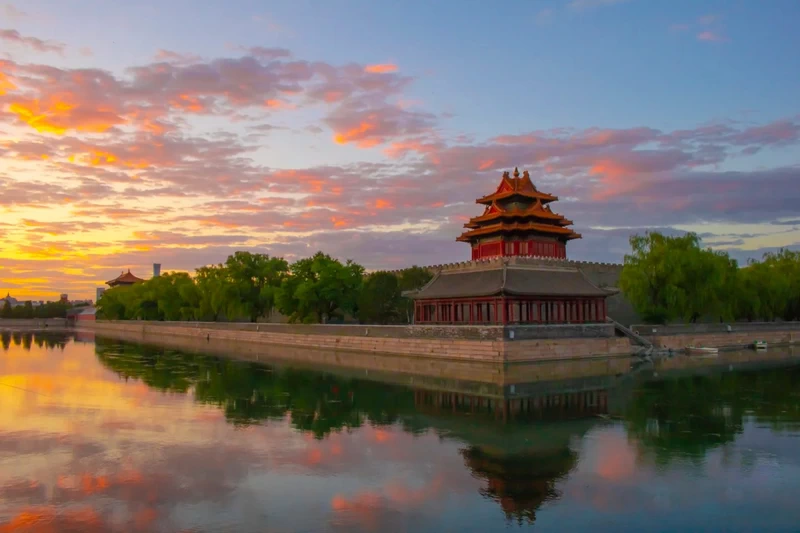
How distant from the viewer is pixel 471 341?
1452 inches

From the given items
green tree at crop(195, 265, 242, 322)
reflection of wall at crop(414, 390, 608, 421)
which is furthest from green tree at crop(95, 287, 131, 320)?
reflection of wall at crop(414, 390, 608, 421)

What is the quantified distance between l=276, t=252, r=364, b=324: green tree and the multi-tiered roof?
12.3 m

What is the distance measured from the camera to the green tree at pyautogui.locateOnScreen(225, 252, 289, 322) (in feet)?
227

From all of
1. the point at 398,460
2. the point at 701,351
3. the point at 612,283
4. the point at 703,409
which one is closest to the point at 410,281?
the point at 612,283

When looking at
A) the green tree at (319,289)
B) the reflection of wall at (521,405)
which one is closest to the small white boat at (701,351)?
the reflection of wall at (521,405)

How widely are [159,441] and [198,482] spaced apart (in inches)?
195

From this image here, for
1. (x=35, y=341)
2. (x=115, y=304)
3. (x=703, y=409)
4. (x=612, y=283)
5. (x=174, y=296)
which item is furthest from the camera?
(x=115, y=304)

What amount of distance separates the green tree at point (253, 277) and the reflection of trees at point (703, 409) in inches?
1879

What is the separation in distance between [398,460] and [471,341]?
2118 centimetres

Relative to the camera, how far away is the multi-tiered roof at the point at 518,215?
47.6 meters

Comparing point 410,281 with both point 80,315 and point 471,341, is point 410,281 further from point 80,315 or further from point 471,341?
point 80,315

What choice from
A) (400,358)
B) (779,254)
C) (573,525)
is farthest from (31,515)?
(779,254)

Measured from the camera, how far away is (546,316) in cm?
3994

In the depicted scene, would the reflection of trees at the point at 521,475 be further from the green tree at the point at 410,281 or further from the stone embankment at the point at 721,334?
the green tree at the point at 410,281
